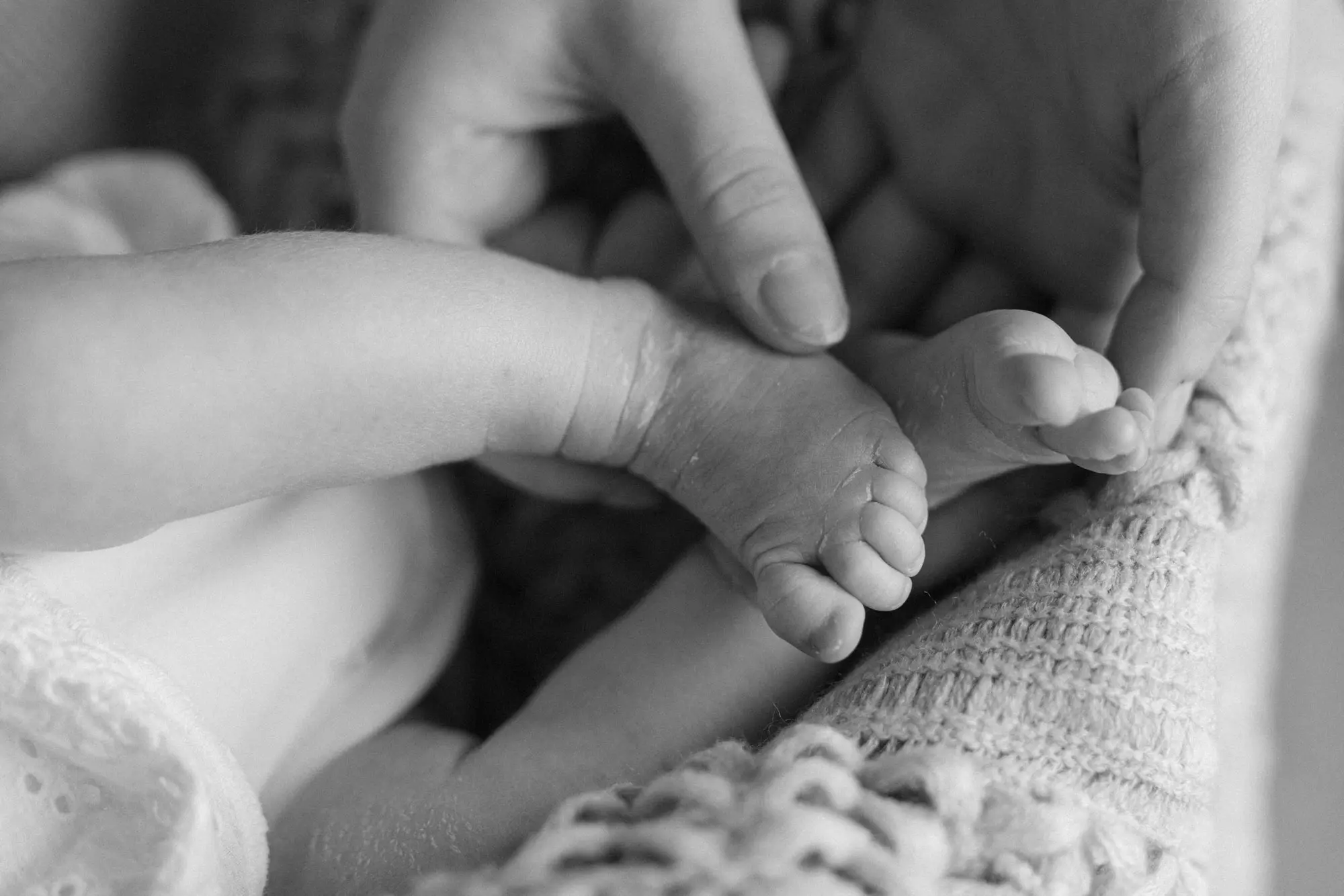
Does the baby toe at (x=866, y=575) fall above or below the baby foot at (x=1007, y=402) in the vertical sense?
below

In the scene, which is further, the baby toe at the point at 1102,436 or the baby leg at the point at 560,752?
the baby leg at the point at 560,752

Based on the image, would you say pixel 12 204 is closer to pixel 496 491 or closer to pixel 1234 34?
pixel 496 491

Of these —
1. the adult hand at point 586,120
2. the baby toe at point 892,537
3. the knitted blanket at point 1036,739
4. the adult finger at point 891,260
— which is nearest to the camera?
the knitted blanket at point 1036,739

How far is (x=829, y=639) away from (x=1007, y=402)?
143 mm

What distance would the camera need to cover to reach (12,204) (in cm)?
79

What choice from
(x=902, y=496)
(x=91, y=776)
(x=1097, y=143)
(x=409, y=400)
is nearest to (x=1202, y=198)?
(x=1097, y=143)

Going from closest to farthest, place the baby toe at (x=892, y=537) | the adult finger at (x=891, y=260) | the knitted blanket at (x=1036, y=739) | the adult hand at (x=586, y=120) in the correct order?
the knitted blanket at (x=1036, y=739) < the baby toe at (x=892, y=537) < the adult hand at (x=586, y=120) < the adult finger at (x=891, y=260)

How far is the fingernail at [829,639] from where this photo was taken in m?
0.57

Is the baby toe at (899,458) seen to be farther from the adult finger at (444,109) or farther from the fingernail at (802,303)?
the adult finger at (444,109)

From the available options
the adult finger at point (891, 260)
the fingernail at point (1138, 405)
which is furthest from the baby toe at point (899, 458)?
the adult finger at point (891, 260)

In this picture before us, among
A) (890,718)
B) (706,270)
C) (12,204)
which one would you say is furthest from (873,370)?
(12,204)

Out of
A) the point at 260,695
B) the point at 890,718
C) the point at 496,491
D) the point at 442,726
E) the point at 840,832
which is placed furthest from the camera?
the point at 496,491

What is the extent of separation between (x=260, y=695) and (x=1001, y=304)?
0.53 metres

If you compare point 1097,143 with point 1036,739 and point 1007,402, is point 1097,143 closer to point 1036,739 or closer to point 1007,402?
point 1007,402
